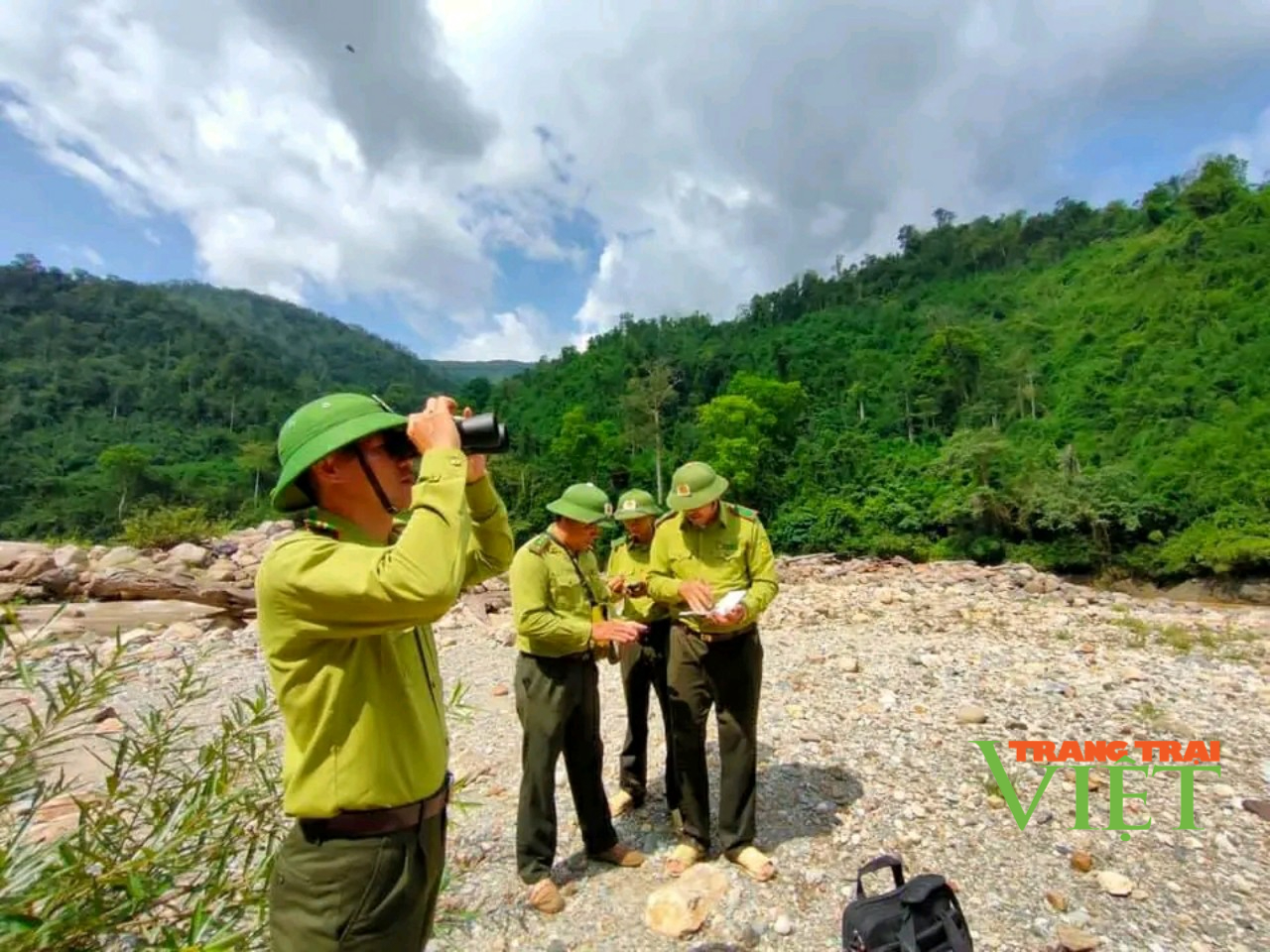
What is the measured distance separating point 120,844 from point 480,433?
3.74 feet

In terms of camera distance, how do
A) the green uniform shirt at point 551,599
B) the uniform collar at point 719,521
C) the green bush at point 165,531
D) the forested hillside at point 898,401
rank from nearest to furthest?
the green uniform shirt at point 551,599 < the uniform collar at point 719,521 < the green bush at point 165,531 < the forested hillside at point 898,401

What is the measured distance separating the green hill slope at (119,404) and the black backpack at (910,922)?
30034mm

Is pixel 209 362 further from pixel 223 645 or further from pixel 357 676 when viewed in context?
pixel 357 676

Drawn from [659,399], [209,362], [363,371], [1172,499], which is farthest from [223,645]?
[363,371]

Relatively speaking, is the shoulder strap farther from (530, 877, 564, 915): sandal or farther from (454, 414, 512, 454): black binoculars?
(454, 414, 512, 454): black binoculars

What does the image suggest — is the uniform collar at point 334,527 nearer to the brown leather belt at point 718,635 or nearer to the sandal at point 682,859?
the brown leather belt at point 718,635

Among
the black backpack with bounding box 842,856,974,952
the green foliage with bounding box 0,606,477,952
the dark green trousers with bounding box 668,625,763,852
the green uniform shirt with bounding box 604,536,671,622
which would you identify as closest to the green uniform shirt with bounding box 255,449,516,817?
the green foliage with bounding box 0,606,477,952

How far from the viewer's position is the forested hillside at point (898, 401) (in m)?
29.0

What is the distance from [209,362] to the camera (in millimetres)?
74438

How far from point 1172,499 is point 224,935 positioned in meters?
33.7

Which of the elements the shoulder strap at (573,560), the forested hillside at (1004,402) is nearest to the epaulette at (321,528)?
the shoulder strap at (573,560)

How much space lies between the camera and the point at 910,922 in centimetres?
225

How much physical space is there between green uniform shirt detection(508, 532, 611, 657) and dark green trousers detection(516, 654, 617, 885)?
12 centimetres

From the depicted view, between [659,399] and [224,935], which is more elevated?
[659,399]
